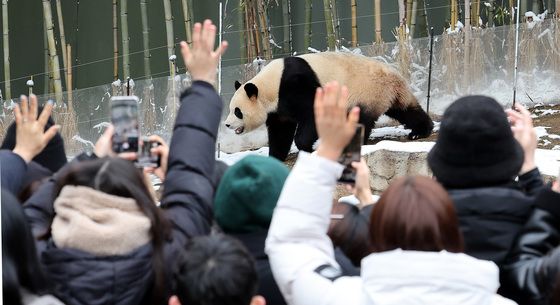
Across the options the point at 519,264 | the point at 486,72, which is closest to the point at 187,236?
the point at 519,264

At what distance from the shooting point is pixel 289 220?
1767 millimetres

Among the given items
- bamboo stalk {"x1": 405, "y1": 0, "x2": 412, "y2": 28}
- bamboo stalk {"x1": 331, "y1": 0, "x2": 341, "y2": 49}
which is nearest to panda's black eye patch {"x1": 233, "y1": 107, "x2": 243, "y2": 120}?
bamboo stalk {"x1": 331, "y1": 0, "x2": 341, "y2": 49}

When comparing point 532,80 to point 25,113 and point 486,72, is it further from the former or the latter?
point 25,113

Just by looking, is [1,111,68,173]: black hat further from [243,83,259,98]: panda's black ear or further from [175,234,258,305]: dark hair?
[243,83,259,98]: panda's black ear

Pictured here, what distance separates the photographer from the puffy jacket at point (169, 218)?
173 cm

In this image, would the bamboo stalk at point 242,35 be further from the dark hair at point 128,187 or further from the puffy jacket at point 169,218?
the dark hair at point 128,187

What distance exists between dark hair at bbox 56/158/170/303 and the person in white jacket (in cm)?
23

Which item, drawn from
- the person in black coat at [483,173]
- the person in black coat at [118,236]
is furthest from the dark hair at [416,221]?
the person in black coat at [118,236]

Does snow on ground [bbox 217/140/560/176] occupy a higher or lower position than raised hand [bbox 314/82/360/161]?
lower

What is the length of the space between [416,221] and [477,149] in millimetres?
402

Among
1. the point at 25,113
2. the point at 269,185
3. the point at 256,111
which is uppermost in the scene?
the point at 25,113

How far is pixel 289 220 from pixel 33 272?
1.72ft

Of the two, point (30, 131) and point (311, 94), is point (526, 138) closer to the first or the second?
point (30, 131)

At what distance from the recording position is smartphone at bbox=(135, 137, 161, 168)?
1.99 meters
